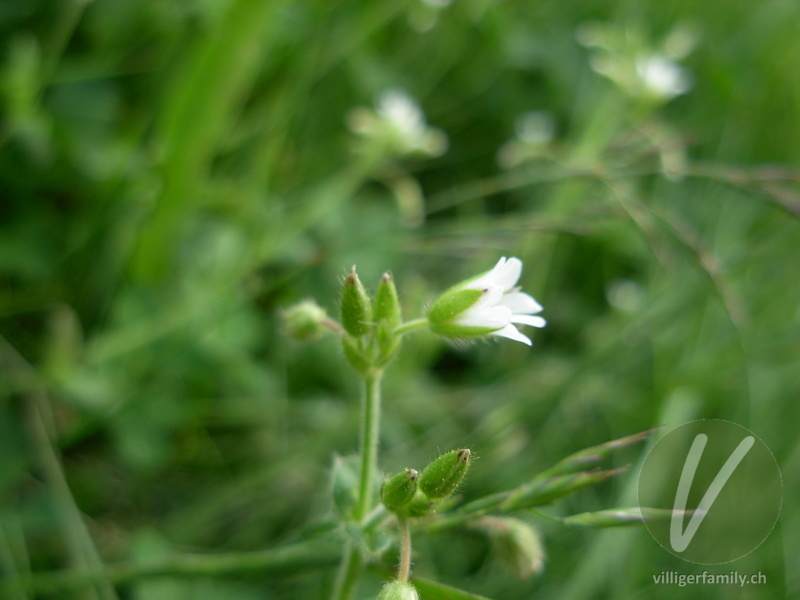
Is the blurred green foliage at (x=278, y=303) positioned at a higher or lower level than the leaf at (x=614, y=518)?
higher

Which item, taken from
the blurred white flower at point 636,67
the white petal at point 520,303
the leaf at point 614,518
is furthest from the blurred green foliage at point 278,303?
the leaf at point 614,518

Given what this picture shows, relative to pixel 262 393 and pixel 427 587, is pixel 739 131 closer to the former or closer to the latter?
pixel 262 393

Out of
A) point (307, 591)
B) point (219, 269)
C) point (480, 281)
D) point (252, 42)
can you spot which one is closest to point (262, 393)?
point (219, 269)

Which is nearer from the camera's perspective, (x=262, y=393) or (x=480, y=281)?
(x=480, y=281)

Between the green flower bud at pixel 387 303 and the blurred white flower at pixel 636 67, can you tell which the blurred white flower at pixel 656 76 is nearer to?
the blurred white flower at pixel 636 67

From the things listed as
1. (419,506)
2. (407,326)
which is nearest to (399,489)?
(419,506)

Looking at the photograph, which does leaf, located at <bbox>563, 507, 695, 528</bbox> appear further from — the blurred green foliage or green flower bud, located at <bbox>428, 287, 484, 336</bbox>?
the blurred green foliage
